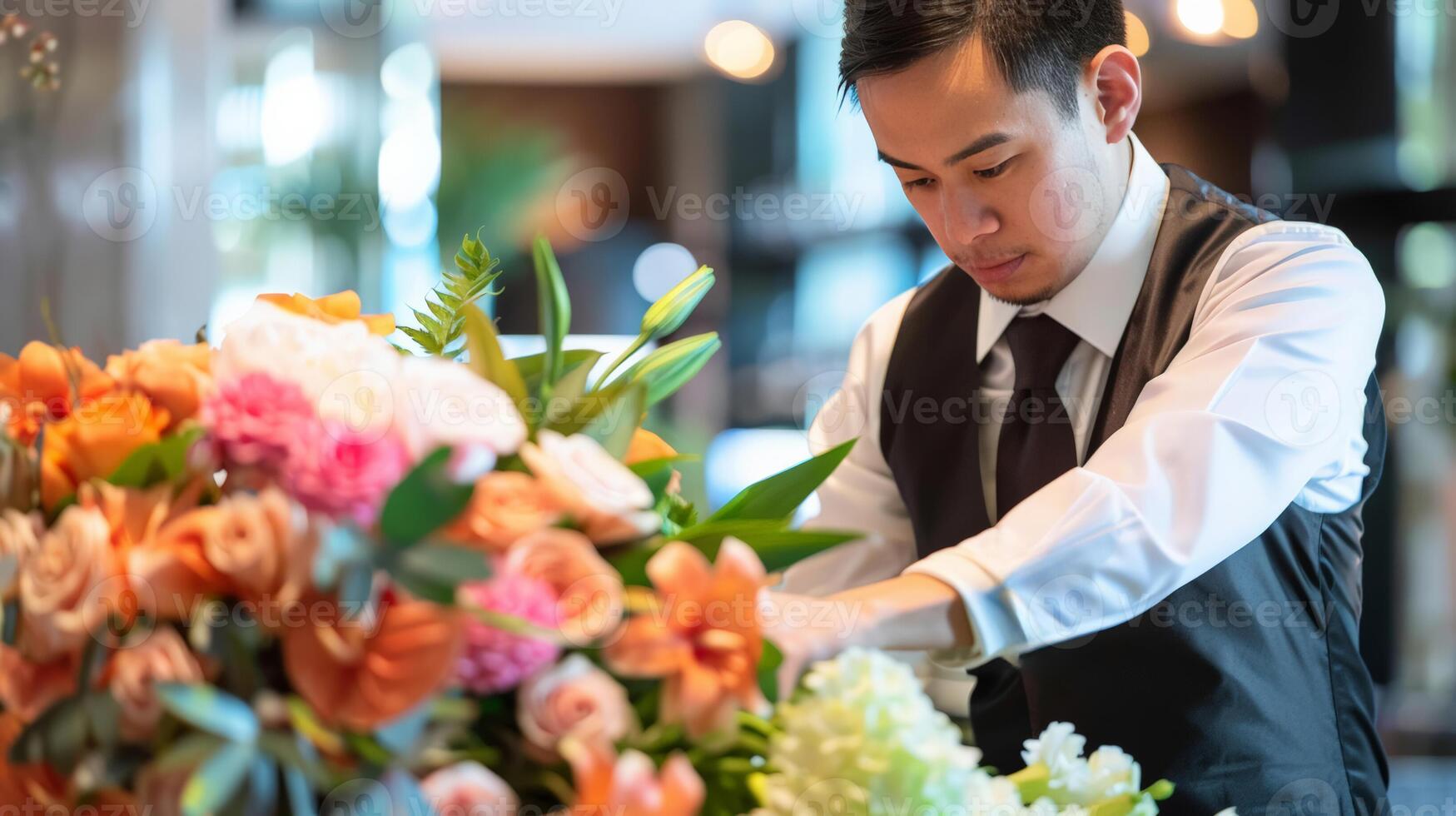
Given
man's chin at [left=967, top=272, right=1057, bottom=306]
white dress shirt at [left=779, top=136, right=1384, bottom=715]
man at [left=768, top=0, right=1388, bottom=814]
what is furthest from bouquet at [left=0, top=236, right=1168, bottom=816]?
man's chin at [left=967, top=272, right=1057, bottom=306]

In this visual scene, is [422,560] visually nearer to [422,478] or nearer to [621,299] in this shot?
[422,478]

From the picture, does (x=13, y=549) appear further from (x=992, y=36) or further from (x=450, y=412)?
(x=992, y=36)

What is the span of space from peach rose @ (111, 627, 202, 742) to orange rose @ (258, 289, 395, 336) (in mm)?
233

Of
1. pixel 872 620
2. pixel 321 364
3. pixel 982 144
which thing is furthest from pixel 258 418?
pixel 982 144

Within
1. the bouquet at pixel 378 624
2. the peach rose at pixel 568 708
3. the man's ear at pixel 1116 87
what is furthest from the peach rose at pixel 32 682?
the man's ear at pixel 1116 87

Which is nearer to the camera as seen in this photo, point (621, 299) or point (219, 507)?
point (219, 507)

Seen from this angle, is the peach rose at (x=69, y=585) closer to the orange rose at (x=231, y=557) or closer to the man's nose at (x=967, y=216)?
the orange rose at (x=231, y=557)

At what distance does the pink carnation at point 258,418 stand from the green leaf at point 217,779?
0.43 ft

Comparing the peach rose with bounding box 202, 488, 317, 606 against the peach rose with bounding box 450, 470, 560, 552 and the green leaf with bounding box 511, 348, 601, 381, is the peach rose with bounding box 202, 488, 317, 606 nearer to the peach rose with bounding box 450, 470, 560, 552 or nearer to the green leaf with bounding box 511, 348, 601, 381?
the peach rose with bounding box 450, 470, 560, 552

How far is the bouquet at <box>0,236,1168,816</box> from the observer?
0.53 meters

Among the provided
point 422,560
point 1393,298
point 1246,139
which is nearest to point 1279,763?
point 422,560

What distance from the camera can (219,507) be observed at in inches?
21.8

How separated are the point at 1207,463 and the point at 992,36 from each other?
45 cm

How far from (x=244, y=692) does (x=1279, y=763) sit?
1.07m
